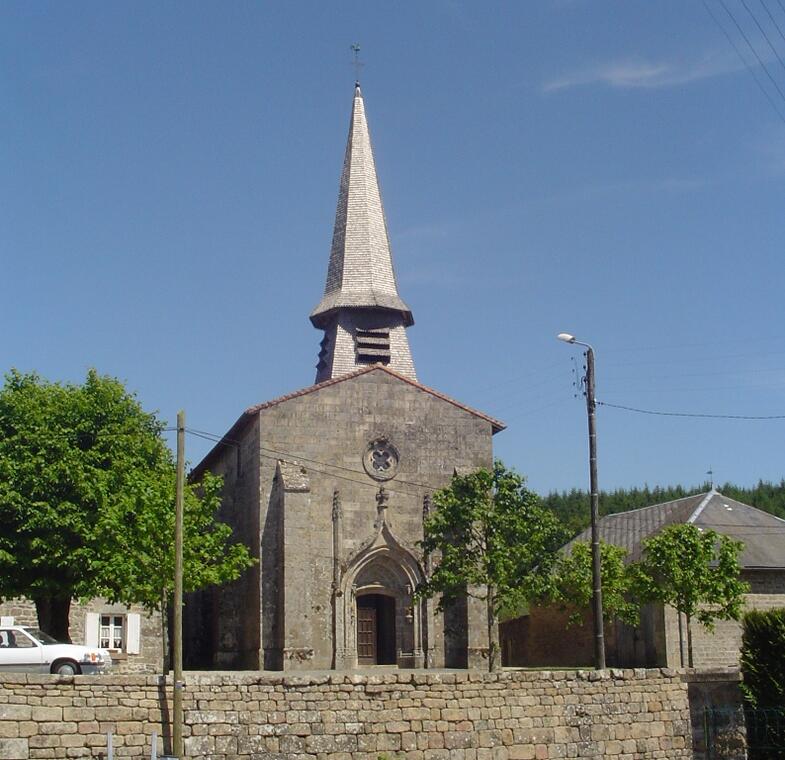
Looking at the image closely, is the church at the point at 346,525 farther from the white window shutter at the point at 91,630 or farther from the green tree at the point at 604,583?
the white window shutter at the point at 91,630

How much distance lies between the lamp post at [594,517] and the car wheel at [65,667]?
37.6 ft

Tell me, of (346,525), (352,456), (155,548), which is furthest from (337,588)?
(155,548)

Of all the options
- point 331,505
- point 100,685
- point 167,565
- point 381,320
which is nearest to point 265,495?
point 331,505

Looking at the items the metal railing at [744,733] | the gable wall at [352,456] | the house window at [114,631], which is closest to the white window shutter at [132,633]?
the house window at [114,631]

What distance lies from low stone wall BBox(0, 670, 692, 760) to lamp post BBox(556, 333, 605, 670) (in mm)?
1597

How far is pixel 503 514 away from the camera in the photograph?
31344mm

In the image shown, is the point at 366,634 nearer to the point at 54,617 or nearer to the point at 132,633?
the point at 132,633

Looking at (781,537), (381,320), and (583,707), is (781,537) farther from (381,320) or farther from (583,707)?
(583,707)

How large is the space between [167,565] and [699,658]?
1853 cm

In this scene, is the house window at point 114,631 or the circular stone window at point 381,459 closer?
the circular stone window at point 381,459

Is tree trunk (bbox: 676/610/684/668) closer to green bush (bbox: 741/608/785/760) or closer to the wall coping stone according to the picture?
green bush (bbox: 741/608/785/760)

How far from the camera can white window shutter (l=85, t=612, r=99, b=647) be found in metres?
37.5

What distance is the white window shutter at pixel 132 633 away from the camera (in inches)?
1480

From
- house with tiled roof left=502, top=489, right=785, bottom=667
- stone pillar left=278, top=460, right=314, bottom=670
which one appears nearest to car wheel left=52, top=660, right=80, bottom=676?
stone pillar left=278, top=460, right=314, bottom=670
